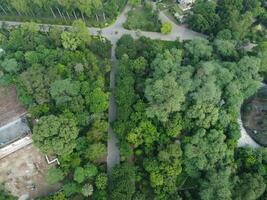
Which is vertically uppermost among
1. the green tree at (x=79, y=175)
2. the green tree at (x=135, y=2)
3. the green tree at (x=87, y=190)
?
the green tree at (x=135, y=2)

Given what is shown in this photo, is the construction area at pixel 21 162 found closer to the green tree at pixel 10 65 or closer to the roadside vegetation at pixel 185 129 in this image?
the green tree at pixel 10 65

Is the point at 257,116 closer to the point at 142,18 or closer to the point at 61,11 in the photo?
the point at 142,18

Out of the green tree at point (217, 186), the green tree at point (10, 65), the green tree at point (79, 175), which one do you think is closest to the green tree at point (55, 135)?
the green tree at point (79, 175)

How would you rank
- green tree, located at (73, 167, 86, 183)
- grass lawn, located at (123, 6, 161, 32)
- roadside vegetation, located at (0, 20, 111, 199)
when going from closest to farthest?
1. green tree, located at (73, 167, 86, 183)
2. roadside vegetation, located at (0, 20, 111, 199)
3. grass lawn, located at (123, 6, 161, 32)

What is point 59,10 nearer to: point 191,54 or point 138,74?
point 138,74

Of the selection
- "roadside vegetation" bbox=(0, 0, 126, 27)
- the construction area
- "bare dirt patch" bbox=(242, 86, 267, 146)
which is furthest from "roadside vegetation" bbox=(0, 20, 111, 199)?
→ "bare dirt patch" bbox=(242, 86, 267, 146)

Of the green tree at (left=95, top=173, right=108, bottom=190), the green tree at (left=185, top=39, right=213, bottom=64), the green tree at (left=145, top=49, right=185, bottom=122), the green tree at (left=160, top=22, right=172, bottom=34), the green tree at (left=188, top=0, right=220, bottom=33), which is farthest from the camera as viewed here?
the green tree at (left=160, top=22, right=172, bottom=34)

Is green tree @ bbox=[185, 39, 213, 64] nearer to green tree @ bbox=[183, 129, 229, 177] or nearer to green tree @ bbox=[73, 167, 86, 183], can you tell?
green tree @ bbox=[183, 129, 229, 177]
